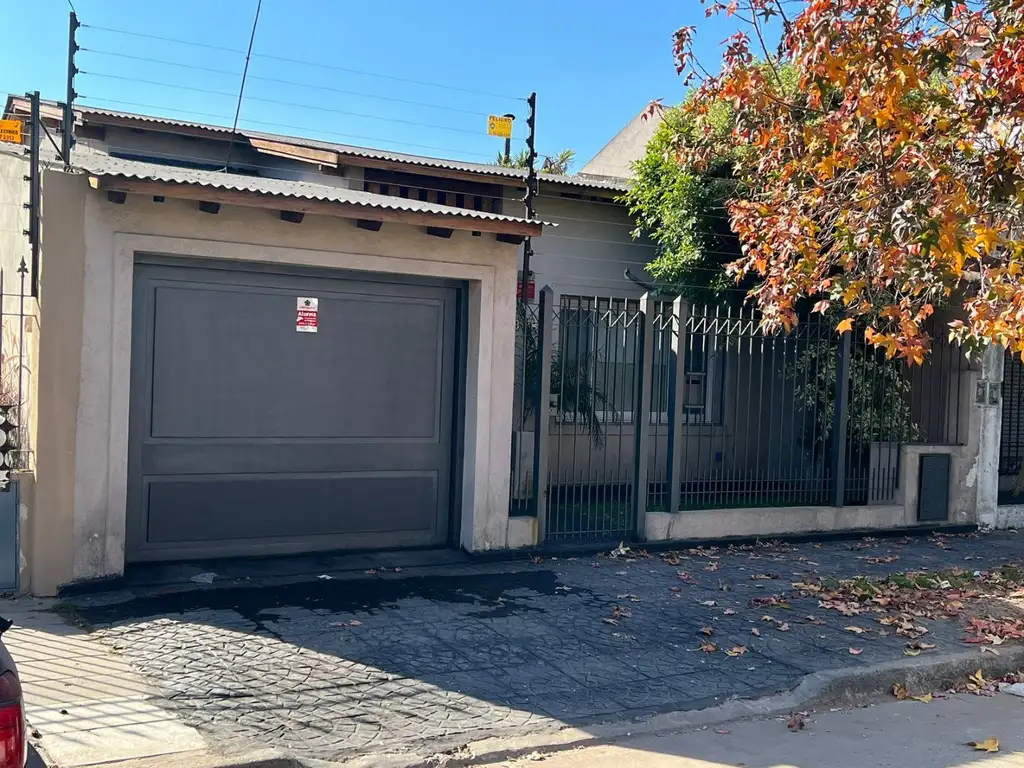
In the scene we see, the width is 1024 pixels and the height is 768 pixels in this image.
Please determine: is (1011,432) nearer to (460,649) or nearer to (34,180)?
(460,649)

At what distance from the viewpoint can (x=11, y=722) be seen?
2541 mm

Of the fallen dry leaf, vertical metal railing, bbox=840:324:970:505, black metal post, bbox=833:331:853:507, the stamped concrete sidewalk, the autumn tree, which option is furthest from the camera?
vertical metal railing, bbox=840:324:970:505

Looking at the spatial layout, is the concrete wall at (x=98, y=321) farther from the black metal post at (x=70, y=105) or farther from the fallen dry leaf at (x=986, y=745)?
the fallen dry leaf at (x=986, y=745)

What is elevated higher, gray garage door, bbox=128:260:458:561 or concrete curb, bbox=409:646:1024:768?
gray garage door, bbox=128:260:458:561

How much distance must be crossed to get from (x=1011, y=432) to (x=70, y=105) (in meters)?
11.8

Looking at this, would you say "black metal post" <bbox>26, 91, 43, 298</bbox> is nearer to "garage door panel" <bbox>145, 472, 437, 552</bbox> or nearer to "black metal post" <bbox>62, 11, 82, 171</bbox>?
"black metal post" <bbox>62, 11, 82, 171</bbox>

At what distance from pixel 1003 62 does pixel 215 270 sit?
20.1ft

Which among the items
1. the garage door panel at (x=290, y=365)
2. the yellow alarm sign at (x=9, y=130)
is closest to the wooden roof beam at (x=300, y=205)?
the yellow alarm sign at (x=9, y=130)

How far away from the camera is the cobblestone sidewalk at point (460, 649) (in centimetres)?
514

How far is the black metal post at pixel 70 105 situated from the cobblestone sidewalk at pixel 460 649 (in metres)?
3.19

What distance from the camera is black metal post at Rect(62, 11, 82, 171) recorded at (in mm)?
7000

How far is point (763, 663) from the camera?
6328mm

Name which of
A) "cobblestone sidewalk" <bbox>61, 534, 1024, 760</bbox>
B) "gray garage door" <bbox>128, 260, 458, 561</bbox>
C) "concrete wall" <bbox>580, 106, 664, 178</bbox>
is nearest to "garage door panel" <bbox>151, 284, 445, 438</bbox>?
"gray garage door" <bbox>128, 260, 458, 561</bbox>

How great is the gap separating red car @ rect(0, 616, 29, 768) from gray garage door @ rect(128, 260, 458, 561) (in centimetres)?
535
